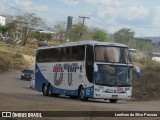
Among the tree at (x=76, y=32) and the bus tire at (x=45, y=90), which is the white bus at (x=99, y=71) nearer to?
the bus tire at (x=45, y=90)

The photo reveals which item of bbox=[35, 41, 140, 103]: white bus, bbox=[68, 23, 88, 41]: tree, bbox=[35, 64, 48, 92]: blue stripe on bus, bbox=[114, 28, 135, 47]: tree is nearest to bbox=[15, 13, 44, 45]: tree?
bbox=[68, 23, 88, 41]: tree

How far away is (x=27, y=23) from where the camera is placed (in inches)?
5034

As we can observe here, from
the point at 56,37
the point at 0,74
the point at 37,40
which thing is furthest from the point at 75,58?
the point at 56,37

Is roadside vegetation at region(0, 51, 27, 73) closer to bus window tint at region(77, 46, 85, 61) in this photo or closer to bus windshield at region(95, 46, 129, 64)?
bus window tint at region(77, 46, 85, 61)

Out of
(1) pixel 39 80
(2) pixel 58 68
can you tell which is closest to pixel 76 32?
(1) pixel 39 80

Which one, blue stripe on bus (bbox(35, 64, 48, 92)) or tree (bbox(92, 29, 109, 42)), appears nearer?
blue stripe on bus (bbox(35, 64, 48, 92))

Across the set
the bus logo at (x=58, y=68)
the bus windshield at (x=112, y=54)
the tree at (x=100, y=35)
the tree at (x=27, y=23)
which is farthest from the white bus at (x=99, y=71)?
the tree at (x=100, y=35)

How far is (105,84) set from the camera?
A: 30.6 meters

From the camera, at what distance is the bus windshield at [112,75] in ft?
99.6

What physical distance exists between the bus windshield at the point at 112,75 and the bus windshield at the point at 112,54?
1.30 feet

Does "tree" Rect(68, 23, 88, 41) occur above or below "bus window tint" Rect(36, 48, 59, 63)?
above

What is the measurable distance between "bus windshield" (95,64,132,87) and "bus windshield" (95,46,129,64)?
0.40m

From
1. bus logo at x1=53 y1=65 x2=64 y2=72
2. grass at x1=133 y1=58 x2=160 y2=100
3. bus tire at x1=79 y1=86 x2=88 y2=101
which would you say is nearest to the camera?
bus tire at x1=79 y1=86 x2=88 y2=101

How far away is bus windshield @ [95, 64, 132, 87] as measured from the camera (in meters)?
30.3
